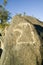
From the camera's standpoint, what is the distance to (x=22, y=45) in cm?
762

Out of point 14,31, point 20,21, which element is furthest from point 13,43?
point 20,21

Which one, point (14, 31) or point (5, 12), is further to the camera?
point (5, 12)

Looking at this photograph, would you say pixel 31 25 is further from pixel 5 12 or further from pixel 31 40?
pixel 5 12

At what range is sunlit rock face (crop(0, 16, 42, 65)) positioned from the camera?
7406 mm

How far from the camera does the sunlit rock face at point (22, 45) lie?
24.3 ft

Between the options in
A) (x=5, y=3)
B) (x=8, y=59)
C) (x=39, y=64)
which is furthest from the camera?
(x=5, y=3)

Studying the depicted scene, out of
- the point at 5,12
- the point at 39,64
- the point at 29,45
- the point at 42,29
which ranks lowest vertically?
the point at 39,64

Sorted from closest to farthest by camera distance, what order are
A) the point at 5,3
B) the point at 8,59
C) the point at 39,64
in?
the point at 39,64 → the point at 8,59 → the point at 5,3

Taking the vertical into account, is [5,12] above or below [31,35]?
above

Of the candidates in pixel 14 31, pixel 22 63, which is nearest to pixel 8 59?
pixel 22 63

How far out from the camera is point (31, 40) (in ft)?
24.9

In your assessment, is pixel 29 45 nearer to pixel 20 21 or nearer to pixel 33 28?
pixel 33 28

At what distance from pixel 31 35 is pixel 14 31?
93cm

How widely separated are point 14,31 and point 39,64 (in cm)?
189
